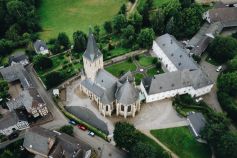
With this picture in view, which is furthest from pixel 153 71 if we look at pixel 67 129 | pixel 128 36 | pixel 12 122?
pixel 12 122

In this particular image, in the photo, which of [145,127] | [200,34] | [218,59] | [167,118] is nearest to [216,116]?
[167,118]

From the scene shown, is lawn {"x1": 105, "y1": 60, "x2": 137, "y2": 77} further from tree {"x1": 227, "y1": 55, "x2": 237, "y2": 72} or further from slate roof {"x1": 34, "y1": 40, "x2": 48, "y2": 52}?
tree {"x1": 227, "y1": 55, "x2": 237, "y2": 72}

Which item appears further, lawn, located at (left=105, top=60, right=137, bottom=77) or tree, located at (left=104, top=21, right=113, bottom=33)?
tree, located at (left=104, top=21, right=113, bottom=33)

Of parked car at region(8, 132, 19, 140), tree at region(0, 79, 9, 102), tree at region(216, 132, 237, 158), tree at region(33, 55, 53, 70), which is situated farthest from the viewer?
tree at region(33, 55, 53, 70)

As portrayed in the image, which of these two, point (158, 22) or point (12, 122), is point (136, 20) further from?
point (12, 122)

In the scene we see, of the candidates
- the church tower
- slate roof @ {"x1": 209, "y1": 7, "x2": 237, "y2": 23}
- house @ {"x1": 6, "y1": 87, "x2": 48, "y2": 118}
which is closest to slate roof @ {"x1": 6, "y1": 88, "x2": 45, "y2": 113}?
house @ {"x1": 6, "y1": 87, "x2": 48, "y2": 118}

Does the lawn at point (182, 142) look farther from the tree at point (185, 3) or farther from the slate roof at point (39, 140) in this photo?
the tree at point (185, 3)

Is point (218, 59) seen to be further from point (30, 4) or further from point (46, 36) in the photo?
point (30, 4)
